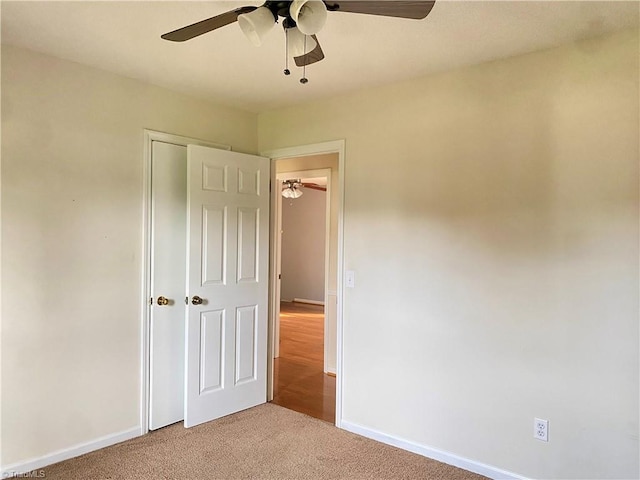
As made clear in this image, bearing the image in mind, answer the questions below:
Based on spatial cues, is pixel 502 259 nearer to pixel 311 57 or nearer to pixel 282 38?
pixel 311 57

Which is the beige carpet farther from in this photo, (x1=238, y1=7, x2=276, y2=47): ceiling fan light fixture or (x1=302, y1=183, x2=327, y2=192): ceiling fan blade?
(x1=302, y1=183, x2=327, y2=192): ceiling fan blade

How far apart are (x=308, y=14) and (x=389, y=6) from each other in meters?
0.28

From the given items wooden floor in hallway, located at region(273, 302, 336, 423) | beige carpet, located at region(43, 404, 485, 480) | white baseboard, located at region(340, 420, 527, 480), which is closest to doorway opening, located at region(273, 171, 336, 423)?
wooden floor in hallway, located at region(273, 302, 336, 423)

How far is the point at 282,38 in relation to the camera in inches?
89.1

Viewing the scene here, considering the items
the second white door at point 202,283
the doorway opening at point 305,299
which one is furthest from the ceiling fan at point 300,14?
the doorway opening at point 305,299

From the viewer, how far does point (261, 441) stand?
9.61 feet

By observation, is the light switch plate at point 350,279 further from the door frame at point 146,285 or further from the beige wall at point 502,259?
the door frame at point 146,285

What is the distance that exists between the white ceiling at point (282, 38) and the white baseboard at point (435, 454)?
2373 millimetres

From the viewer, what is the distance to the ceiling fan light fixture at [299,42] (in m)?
1.73

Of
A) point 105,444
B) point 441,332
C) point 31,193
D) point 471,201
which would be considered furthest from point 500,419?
point 31,193

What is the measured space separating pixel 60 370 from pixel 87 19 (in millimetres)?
1969

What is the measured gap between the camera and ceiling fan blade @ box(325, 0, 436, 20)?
1.43 m

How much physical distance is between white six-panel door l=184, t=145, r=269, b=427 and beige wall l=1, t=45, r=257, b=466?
373mm

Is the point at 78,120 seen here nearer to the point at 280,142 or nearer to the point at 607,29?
the point at 280,142
